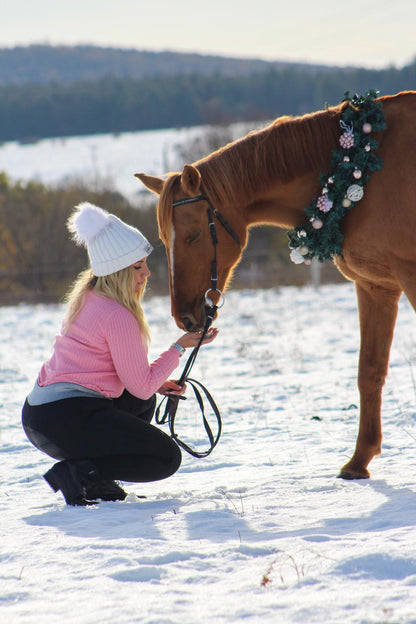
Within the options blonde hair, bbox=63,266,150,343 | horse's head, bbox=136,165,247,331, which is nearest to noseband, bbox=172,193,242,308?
horse's head, bbox=136,165,247,331

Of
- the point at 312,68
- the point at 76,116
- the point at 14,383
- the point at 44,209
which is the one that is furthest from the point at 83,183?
the point at 312,68

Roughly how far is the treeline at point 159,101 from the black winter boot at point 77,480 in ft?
112

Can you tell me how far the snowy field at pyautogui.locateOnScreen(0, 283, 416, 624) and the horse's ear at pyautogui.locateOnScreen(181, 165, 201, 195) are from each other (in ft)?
5.23

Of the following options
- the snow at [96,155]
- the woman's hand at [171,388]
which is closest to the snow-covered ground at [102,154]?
the snow at [96,155]

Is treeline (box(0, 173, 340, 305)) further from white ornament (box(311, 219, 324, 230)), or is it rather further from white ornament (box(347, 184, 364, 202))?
white ornament (box(347, 184, 364, 202))

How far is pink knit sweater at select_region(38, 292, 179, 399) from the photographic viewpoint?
10.8 ft

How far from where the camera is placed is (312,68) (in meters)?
57.8

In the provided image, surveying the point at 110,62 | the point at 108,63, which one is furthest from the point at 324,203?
the point at 110,62

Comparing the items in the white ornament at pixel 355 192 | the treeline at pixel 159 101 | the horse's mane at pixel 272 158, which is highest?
the treeline at pixel 159 101

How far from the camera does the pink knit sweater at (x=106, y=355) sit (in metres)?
3.28

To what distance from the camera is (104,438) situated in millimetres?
3262

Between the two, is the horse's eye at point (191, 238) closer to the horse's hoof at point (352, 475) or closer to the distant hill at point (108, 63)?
the horse's hoof at point (352, 475)

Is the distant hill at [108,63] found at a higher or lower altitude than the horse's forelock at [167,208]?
higher

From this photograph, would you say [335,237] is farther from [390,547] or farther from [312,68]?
[312,68]
